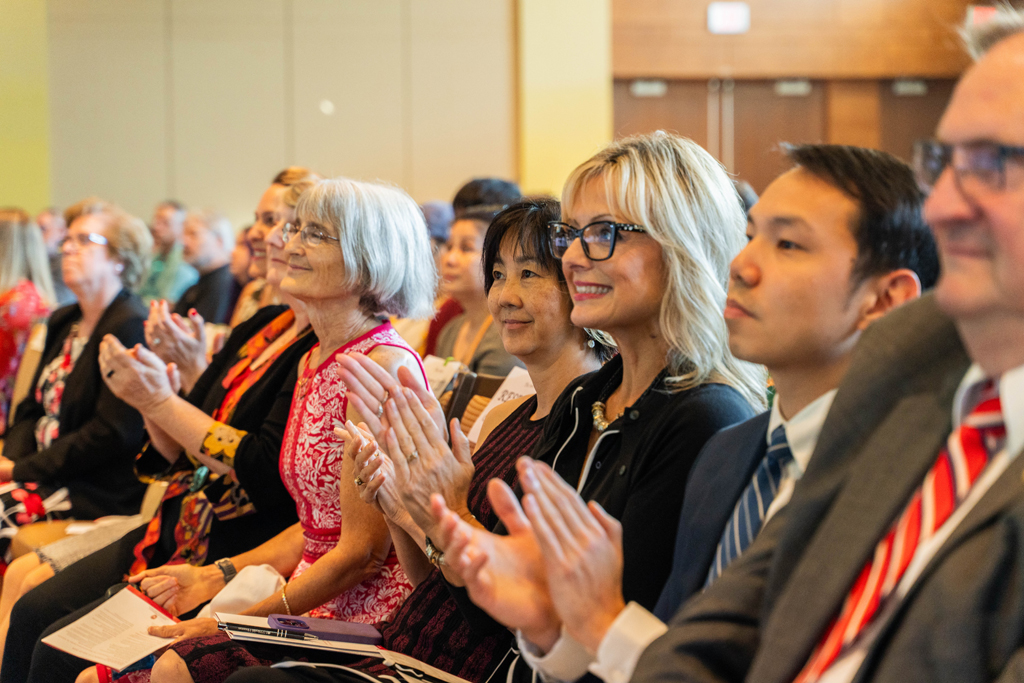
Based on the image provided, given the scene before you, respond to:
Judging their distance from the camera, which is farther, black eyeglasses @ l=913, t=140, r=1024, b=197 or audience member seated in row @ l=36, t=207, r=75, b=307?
audience member seated in row @ l=36, t=207, r=75, b=307

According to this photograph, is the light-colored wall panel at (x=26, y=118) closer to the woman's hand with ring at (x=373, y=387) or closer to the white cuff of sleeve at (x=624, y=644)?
the woman's hand with ring at (x=373, y=387)

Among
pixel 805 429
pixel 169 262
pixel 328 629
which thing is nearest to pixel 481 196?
pixel 328 629

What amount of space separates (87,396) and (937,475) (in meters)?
2.83

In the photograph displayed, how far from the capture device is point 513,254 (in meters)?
1.87

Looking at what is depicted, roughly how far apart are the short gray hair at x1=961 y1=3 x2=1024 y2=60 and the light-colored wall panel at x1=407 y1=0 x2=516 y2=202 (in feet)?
21.5

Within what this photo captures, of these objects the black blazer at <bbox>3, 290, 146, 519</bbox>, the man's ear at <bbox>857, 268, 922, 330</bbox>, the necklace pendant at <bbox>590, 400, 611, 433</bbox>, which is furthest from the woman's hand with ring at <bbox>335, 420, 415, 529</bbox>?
the black blazer at <bbox>3, 290, 146, 519</bbox>

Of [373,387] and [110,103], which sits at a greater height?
[110,103]

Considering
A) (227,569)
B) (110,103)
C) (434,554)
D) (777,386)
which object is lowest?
(227,569)

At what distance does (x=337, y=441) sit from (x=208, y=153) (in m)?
6.00

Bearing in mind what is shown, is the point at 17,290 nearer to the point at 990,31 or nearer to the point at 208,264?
the point at 208,264

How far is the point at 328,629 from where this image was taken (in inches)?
66.2

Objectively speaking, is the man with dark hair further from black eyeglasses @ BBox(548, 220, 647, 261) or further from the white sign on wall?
the white sign on wall

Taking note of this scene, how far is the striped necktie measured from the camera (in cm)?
112

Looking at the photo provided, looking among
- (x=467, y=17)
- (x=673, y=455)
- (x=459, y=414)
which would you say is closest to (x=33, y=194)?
(x=467, y=17)
